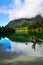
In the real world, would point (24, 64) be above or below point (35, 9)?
below

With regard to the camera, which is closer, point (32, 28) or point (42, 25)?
point (42, 25)

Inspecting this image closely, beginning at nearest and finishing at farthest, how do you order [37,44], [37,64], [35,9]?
[37,64]
[37,44]
[35,9]

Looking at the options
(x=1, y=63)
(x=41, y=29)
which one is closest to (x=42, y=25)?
(x=41, y=29)

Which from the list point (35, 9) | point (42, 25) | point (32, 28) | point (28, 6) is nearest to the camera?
point (28, 6)

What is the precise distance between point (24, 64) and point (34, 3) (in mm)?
15661

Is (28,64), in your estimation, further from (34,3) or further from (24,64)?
(34,3)

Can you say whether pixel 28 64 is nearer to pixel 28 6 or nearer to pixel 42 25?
pixel 28 6

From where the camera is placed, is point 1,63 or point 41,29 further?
point 41,29

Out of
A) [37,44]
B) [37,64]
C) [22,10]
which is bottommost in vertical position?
[37,64]

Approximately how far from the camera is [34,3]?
24.6 metres

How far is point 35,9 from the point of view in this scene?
85.2 feet

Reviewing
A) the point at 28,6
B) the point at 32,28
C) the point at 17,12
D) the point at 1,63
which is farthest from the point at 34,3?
the point at 1,63

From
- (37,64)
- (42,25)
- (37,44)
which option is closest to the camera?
(37,64)

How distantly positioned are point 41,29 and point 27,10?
5.39 meters
